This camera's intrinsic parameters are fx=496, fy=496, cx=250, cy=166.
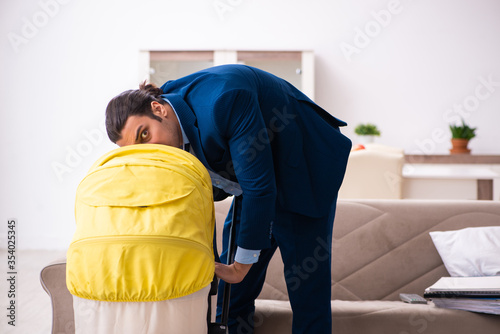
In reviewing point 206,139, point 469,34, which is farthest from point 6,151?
point 469,34

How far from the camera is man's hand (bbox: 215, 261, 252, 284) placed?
115cm

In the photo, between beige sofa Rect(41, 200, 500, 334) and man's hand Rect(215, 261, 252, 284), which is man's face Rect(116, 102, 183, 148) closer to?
man's hand Rect(215, 261, 252, 284)

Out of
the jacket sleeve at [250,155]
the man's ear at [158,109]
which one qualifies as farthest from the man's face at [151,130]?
the jacket sleeve at [250,155]

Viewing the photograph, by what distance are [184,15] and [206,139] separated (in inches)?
165

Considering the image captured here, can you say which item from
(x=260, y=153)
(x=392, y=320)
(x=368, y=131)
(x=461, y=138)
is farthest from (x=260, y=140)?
(x=461, y=138)

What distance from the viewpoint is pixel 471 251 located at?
1794 mm

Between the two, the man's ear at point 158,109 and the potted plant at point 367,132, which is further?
the potted plant at point 367,132

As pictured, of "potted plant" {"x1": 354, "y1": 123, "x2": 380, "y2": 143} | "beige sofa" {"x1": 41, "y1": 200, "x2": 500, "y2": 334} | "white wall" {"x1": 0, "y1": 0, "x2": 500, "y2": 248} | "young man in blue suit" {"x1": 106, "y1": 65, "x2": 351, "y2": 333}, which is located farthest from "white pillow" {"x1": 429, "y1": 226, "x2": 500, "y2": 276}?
"white wall" {"x1": 0, "y1": 0, "x2": 500, "y2": 248}

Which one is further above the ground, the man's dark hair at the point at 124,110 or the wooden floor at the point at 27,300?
the man's dark hair at the point at 124,110

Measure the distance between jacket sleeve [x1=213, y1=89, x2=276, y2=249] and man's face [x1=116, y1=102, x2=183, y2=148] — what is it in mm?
123

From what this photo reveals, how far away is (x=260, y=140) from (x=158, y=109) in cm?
26

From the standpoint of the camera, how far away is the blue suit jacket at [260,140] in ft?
3.73

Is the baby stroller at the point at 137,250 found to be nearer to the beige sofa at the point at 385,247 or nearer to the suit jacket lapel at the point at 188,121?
the suit jacket lapel at the point at 188,121

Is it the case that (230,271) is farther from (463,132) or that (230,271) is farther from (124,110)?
(463,132)
